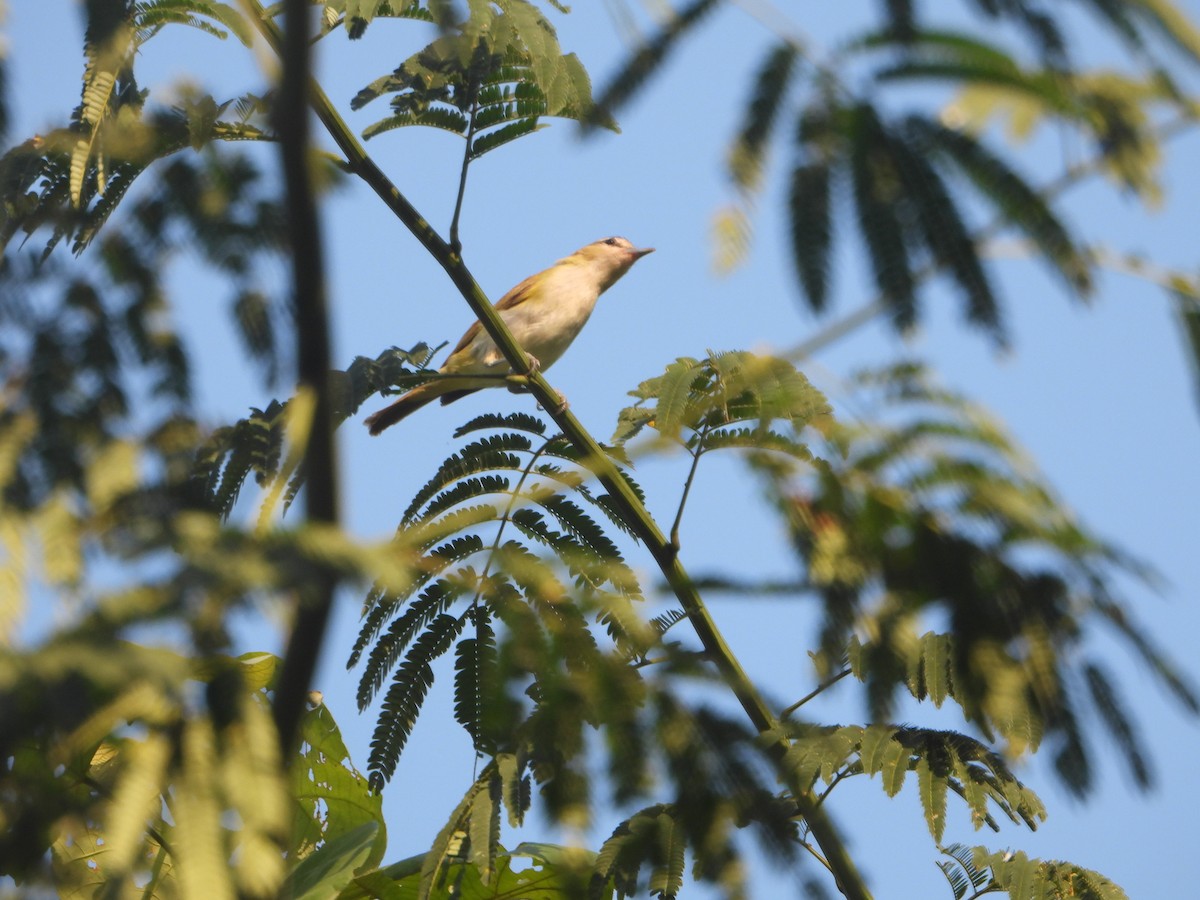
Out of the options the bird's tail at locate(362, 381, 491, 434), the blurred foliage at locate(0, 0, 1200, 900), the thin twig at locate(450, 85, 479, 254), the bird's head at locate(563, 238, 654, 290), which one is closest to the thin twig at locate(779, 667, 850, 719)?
the blurred foliage at locate(0, 0, 1200, 900)

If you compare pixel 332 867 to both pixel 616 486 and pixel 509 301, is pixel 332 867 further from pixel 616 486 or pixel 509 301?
pixel 509 301

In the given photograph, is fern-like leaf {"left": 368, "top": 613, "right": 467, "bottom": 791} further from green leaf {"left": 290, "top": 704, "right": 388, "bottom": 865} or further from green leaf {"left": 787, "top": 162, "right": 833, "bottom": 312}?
green leaf {"left": 787, "top": 162, "right": 833, "bottom": 312}

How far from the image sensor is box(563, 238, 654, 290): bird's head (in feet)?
25.8

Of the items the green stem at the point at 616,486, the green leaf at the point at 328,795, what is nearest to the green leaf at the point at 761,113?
the green stem at the point at 616,486

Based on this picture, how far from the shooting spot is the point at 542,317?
289 inches

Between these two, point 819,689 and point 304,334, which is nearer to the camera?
point 304,334

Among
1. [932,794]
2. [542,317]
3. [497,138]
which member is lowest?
[932,794]

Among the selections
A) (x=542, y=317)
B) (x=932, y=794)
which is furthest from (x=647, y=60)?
(x=542, y=317)

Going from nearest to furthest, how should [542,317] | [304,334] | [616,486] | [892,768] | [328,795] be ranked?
[304,334], [892,768], [616,486], [328,795], [542,317]

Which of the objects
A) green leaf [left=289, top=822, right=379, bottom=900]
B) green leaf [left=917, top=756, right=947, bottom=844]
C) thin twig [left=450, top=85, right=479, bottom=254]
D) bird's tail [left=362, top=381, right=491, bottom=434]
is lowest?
green leaf [left=917, top=756, right=947, bottom=844]

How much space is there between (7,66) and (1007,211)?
174 centimetres

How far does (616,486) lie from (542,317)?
425 cm

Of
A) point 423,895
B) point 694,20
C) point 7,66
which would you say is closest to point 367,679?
point 423,895

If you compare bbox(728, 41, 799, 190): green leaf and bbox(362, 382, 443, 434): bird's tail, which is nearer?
bbox(728, 41, 799, 190): green leaf
